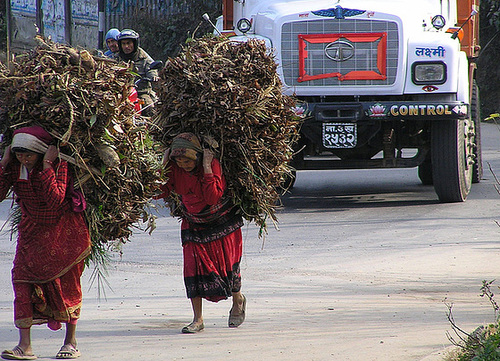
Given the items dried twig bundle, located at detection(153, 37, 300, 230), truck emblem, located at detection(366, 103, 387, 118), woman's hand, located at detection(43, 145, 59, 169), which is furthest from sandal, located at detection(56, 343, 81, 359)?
truck emblem, located at detection(366, 103, 387, 118)

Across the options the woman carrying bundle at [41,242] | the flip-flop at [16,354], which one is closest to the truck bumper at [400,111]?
the woman carrying bundle at [41,242]

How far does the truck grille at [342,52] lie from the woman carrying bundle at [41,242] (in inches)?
204

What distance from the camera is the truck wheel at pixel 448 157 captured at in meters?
9.15

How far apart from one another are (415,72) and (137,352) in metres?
5.57

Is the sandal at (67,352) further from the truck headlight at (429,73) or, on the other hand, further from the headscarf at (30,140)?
the truck headlight at (429,73)

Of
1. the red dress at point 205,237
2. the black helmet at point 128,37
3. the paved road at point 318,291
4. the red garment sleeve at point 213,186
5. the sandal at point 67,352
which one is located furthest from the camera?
the black helmet at point 128,37

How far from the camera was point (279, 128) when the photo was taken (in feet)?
17.3

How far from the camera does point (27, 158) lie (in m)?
4.20

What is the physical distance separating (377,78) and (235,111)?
176 inches

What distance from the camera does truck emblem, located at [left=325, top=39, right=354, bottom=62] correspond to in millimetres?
9094

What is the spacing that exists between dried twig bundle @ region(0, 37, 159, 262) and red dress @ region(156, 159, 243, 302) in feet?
1.08

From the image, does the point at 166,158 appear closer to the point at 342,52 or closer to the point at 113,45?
the point at 342,52

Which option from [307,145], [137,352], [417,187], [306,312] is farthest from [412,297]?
[417,187]

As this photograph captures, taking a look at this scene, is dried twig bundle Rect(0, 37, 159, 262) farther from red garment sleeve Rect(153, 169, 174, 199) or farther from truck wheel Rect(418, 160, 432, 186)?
truck wheel Rect(418, 160, 432, 186)
